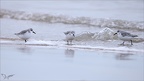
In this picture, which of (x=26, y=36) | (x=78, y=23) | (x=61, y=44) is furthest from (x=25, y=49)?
(x=78, y=23)

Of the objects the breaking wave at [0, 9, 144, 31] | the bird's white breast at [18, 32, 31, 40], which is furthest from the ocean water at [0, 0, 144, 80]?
the bird's white breast at [18, 32, 31, 40]

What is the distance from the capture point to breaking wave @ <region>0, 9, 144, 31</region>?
21750 mm

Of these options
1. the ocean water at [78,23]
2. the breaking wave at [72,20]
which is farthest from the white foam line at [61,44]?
the breaking wave at [72,20]

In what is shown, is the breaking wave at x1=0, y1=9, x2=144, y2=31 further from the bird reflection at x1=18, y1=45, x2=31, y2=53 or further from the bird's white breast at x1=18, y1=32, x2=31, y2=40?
the bird reflection at x1=18, y1=45, x2=31, y2=53

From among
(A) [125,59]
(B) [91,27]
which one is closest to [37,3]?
(B) [91,27]

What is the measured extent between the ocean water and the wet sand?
3.9 inches

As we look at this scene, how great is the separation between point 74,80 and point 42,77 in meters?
0.86

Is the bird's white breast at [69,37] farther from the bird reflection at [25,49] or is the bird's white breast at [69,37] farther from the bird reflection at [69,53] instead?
the bird reflection at [25,49]

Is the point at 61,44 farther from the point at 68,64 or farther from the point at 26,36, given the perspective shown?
the point at 68,64

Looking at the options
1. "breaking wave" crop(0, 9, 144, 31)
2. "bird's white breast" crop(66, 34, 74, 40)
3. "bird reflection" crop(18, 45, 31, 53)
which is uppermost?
"breaking wave" crop(0, 9, 144, 31)

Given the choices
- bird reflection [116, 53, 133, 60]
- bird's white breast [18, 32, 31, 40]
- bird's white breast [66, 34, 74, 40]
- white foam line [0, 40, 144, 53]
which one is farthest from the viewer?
bird's white breast [18, 32, 31, 40]

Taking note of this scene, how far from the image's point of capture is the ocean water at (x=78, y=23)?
51.8 feet

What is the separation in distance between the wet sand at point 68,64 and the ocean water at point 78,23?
0.10m

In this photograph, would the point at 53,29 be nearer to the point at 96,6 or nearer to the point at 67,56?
the point at 67,56
